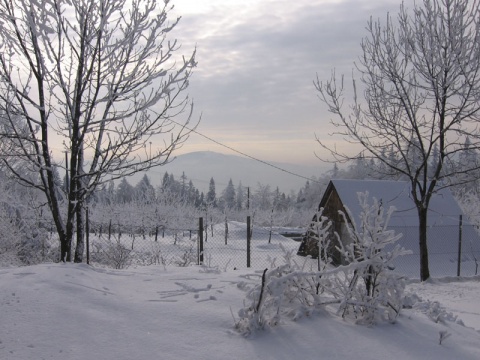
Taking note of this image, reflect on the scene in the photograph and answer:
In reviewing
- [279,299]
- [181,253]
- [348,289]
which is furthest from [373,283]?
[181,253]

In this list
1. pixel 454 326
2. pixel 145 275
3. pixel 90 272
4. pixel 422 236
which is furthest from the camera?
pixel 422 236

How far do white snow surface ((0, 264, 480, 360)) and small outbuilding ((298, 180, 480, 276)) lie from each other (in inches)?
445

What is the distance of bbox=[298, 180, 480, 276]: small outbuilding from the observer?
1555 cm

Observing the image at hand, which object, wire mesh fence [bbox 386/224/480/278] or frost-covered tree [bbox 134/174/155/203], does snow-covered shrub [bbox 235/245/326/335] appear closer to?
wire mesh fence [bbox 386/224/480/278]

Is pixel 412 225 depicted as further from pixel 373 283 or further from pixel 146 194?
pixel 146 194

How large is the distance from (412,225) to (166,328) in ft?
49.8

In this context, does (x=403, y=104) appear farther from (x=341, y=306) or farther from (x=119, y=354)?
(x=119, y=354)

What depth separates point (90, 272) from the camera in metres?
4.61

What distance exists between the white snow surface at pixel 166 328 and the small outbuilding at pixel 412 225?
11.3 meters

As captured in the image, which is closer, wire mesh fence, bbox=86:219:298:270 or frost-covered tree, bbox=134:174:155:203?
wire mesh fence, bbox=86:219:298:270

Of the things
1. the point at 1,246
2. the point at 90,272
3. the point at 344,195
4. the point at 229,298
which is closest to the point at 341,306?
the point at 229,298

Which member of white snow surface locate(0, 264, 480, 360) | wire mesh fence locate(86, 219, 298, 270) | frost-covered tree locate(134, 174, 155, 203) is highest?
frost-covered tree locate(134, 174, 155, 203)

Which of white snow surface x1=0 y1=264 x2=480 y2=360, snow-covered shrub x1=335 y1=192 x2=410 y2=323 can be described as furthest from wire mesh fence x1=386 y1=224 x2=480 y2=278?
white snow surface x1=0 y1=264 x2=480 y2=360

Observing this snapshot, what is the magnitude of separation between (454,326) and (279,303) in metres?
1.95
